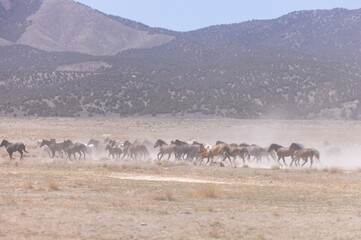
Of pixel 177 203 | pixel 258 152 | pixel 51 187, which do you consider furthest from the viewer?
pixel 258 152

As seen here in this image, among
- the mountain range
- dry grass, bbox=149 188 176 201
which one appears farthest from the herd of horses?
the mountain range

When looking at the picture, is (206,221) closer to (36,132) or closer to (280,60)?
(36,132)

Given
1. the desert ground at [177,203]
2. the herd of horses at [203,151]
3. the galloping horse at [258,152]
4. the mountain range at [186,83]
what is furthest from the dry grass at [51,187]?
the mountain range at [186,83]

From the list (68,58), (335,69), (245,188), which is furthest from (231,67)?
(245,188)

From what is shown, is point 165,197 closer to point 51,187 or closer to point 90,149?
point 51,187

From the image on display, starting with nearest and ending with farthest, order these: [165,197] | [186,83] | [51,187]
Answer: [165,197] < [51,187] < [186,83]

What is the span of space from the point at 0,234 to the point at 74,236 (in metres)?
1.69

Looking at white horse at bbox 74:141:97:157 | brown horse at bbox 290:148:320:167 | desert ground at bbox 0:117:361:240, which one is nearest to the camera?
desert ground at bbox 0:117:361:240

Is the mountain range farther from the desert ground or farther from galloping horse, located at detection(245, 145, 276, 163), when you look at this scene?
the desert ground

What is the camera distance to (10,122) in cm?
7225

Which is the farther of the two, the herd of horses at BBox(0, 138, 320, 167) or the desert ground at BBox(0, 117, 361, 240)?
the herd of horses at BBox(0, 138, 320, 167)

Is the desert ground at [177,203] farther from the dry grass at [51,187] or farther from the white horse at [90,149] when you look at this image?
the white horse at [90,149]

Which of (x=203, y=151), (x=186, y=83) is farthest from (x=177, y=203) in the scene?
(x=186, y=83)

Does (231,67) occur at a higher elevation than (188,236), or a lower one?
higher
